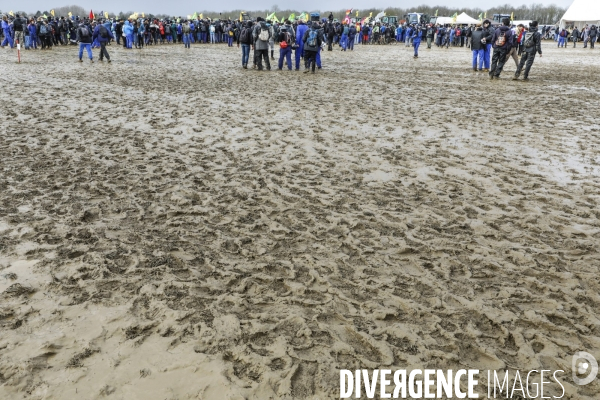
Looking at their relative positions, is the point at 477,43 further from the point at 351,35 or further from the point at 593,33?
the point at 593,33

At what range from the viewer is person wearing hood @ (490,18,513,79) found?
1384 centimetres

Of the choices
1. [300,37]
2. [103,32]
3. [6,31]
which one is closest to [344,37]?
[300,37]

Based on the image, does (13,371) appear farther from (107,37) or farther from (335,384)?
(107,37)

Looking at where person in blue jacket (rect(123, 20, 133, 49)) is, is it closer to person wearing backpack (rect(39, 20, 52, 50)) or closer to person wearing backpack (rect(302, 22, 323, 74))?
person wearing backpack (rect(39, 20, 52, 50))

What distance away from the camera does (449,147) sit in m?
7.06

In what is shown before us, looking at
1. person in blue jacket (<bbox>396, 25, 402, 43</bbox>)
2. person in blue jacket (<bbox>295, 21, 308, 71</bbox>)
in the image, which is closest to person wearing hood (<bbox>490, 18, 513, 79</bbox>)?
person in blue jacket (<bbox>295, 21, 308, 71</bbox>)

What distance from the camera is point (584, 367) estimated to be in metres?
2.81

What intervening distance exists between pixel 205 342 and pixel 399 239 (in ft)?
6.95

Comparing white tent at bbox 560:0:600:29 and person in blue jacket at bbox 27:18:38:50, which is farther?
white tent at bbox 560:0:600:29

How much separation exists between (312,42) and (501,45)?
19.1ft

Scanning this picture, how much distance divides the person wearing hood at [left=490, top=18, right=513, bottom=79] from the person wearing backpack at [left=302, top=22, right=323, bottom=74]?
5.51 metres

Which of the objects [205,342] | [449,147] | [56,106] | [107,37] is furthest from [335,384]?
[107,37]

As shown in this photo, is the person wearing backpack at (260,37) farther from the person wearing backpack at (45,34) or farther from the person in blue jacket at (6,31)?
the person in blue jacket at (6,31)

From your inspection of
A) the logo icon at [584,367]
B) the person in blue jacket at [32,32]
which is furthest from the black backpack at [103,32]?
the logo icon at [584,367]
